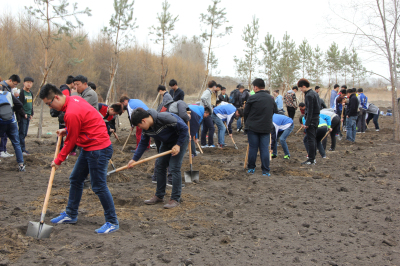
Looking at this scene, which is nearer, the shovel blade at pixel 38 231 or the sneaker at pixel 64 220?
the shovel blade at pixel 38 231

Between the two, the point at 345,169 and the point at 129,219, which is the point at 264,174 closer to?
the point at 345,169

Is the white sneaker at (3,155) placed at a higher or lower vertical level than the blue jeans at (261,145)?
lower

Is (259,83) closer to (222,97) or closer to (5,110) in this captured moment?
(5,110)

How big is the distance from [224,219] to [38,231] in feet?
7.05

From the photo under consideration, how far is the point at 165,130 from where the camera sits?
4031 millimetres

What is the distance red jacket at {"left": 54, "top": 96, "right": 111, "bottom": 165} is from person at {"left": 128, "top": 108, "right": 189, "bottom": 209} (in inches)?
17.1

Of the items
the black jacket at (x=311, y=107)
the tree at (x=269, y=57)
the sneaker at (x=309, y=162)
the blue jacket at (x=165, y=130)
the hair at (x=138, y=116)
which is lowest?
the sneaker at (x=309, y=162)

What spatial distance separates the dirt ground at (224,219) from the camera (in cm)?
292

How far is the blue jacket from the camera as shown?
12.8ft

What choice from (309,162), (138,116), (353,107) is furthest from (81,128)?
(353,107)

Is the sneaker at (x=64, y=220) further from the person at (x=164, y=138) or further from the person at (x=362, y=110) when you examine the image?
the person at (x=362, y=110)

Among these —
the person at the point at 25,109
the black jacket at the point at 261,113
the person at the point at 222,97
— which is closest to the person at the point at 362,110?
the person at the point at 222,97

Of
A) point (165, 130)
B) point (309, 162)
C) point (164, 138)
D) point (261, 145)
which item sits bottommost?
point (309, 162)

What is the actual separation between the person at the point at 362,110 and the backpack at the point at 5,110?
12.5 m
